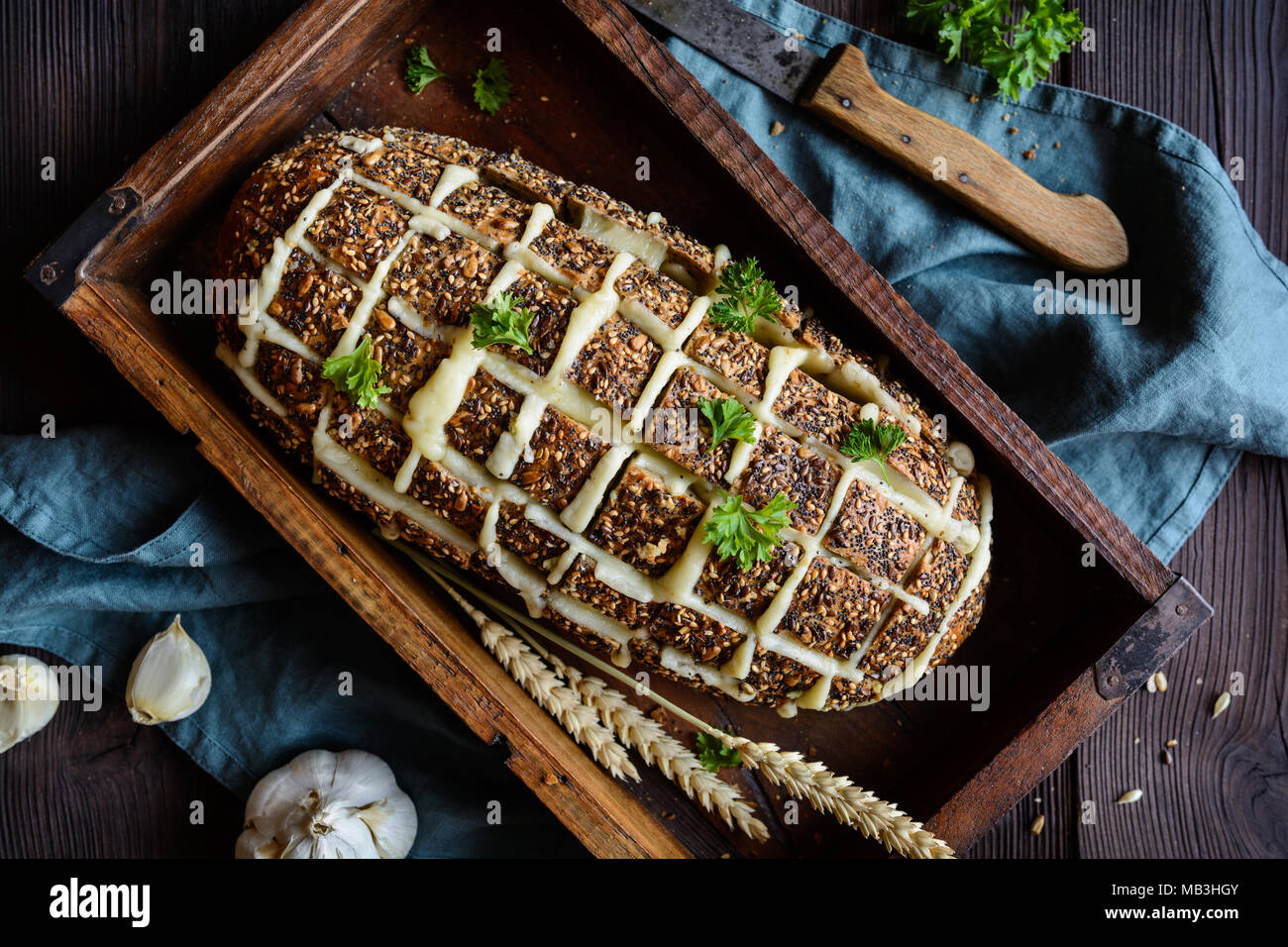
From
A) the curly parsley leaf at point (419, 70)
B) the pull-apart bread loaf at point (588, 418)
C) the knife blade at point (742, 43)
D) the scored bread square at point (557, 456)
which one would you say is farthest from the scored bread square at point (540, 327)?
the knife blade at point (742, 43)

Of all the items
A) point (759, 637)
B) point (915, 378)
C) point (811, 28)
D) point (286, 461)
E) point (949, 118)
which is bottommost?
point (759, 637)

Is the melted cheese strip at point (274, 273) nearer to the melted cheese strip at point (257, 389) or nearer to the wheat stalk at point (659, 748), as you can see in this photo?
the melted cheese strip at point (257, 389)

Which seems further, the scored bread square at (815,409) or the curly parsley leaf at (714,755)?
the curly parsley leaf at (714,755)

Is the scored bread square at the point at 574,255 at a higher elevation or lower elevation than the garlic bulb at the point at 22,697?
higher

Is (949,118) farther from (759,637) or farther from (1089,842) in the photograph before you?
(1089,842)

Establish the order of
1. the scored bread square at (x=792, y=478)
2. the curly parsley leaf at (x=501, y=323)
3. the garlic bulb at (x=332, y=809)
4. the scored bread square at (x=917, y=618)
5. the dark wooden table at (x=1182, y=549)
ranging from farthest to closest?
1. the dark wooden table at (x=1182, y=549)
2. the garlic bulb at (x=332, y=809)
3. the scored bread square at (x=917, y=618)
4. the scored bread square at (x=792, y=478)
5. the curly parsley leaf at (x=501, y=323)
